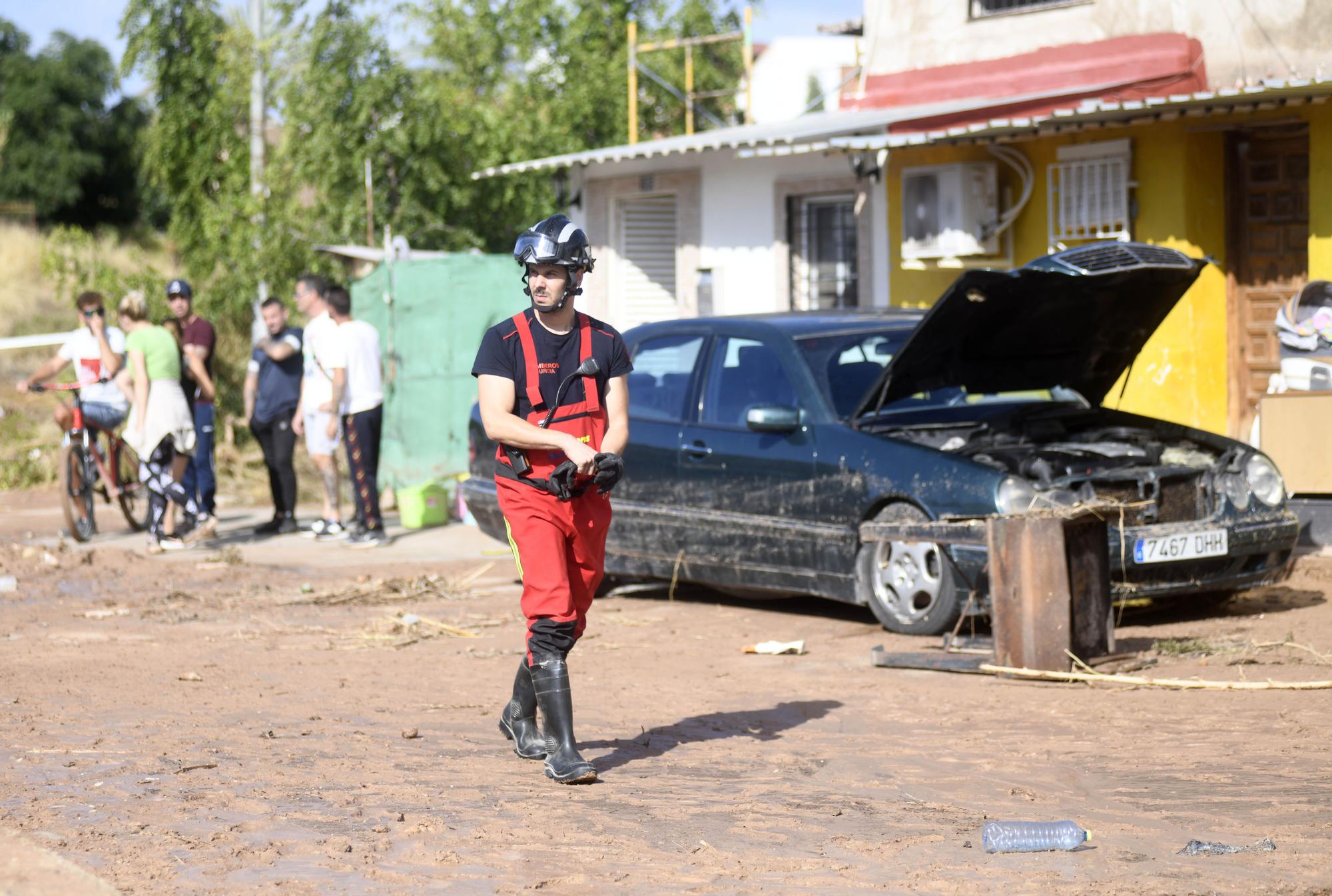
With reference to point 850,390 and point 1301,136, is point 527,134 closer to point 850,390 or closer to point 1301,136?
point 1301,136

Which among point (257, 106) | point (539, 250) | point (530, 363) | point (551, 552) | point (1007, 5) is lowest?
point (551, 552)

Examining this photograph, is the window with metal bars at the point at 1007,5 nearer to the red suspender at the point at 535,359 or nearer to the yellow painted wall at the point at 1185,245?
the yellow painted wall at the point at 1185,245

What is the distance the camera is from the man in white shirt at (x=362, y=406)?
12.8 meters

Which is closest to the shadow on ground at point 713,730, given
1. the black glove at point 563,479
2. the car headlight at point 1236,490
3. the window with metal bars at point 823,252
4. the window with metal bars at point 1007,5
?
the black glove at point 563,479

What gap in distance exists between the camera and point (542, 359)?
229 inches

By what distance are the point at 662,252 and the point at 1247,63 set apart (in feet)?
23.4

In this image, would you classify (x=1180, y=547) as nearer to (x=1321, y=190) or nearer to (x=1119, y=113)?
(x=1119, y=113)

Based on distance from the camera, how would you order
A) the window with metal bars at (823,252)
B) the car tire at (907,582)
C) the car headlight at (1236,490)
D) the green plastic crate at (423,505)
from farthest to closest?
the window with metal bars at (823,252)
the green plastic crate at (423,505)
the car headlight at (1236,490)
the car tire at (907,582)

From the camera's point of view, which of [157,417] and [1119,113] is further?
[157,417]

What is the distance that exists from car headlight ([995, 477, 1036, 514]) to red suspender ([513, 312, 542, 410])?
3148mm

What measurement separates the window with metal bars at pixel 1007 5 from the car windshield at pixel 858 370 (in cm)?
668

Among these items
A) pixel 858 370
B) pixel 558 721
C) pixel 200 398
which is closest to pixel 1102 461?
pixel 858 370

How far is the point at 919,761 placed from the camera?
236 inches

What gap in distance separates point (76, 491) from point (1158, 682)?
933 cm
